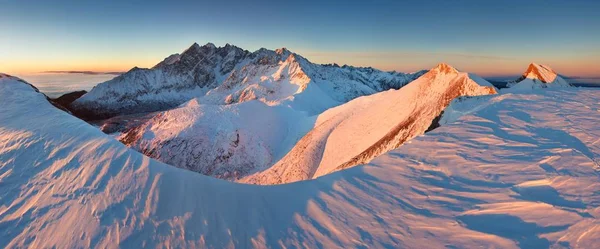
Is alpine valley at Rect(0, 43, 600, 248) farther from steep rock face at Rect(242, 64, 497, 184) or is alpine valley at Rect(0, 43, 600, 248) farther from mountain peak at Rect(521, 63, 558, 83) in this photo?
steep rock face at Rect(242, 64, 497, 184)

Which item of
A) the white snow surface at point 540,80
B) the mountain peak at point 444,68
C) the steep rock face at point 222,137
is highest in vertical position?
the mountain peak at point 444,68

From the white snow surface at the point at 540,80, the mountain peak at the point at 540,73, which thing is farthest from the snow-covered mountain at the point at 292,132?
the mountain peak at the point at 540,73

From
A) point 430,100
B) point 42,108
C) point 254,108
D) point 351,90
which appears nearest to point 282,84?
point 351,90

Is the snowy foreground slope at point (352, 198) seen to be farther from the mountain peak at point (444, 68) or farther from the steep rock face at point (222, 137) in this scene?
the steep rock face at point (222, 137)

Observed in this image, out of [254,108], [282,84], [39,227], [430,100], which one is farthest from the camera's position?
[282,84]

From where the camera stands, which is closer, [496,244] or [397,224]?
[496,244]

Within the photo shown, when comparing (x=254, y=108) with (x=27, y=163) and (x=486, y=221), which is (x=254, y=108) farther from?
(x=486, y=221)

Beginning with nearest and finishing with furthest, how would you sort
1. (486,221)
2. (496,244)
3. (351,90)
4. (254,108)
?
(496,244) < (486,221) < (254,108) < (351,90)
